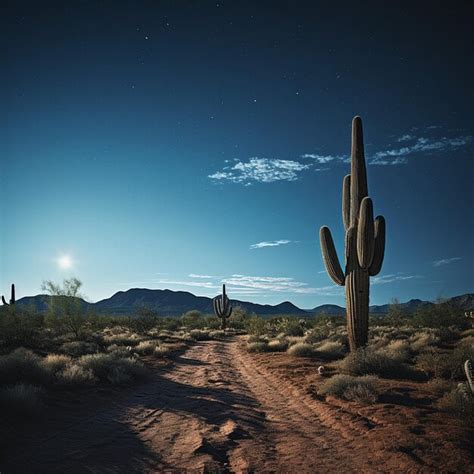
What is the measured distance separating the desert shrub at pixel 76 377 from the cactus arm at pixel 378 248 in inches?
425

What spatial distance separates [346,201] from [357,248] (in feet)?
9.95

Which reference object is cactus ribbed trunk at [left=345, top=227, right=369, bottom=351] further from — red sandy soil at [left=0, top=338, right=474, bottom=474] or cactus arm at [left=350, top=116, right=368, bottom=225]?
red sandy soil at [left=0, top=338, right=474, bottom=474]

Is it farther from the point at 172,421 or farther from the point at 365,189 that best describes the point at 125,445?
the point at 365,189

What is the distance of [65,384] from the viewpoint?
31.0 ft

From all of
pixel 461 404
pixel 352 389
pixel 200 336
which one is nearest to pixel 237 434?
pixel 352 389

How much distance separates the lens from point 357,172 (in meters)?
14.7

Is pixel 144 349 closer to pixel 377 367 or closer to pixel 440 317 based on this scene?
pixel 377 367

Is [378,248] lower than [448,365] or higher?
higher

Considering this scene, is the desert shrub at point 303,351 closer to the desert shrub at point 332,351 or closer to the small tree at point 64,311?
the desert shrub at point 332,351

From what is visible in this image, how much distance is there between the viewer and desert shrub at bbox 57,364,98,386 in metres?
9.47

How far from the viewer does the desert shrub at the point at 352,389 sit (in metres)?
7.87

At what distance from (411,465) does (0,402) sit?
7.53 metres

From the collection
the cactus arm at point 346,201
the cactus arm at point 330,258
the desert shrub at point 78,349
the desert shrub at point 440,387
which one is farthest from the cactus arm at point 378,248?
the desert shrub at point 78,349

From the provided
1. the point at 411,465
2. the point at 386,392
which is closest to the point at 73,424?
the point at 411,465
